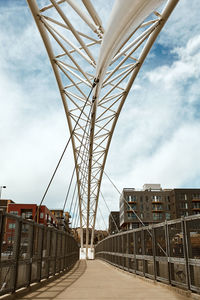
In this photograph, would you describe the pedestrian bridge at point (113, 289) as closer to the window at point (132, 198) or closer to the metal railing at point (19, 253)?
the metal railing at point (19, 253)

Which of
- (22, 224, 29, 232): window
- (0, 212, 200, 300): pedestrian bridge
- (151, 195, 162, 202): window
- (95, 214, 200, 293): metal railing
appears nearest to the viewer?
(0, 212, 200, 300): pedestrian bridge

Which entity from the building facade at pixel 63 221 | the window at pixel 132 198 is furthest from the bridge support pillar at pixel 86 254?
the window at pixel 132 198

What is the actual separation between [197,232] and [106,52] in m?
6.13

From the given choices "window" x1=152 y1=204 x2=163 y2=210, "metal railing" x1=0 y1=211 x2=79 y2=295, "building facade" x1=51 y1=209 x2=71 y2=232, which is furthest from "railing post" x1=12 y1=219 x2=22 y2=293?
"window" x1=152 y1=204 x2=163 y2=210

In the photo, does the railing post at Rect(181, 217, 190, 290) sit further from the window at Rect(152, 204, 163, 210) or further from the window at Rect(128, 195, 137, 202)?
the window at Rect(152, 204, 163, 210)

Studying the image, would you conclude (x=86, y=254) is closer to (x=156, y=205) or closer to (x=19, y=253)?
(x=156, y=205)

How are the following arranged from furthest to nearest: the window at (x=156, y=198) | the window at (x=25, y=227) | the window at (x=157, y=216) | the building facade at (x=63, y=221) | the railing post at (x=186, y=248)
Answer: the window at (x=156, y=198) < the window at (x=157, y=216) < the building facade at (x=63, y=221) < the window at (x=25, y=227) < the railing post at (x=186, y=248)

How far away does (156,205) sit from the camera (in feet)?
247

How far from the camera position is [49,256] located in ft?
35.3

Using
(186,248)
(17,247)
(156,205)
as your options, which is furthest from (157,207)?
(17,247)

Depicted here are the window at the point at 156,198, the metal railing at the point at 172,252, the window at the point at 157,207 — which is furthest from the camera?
the window at the point at 156,198

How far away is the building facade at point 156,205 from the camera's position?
72.0 m

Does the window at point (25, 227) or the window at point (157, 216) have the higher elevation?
the window at point (157, 216)

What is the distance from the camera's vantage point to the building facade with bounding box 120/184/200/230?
7200 cm
